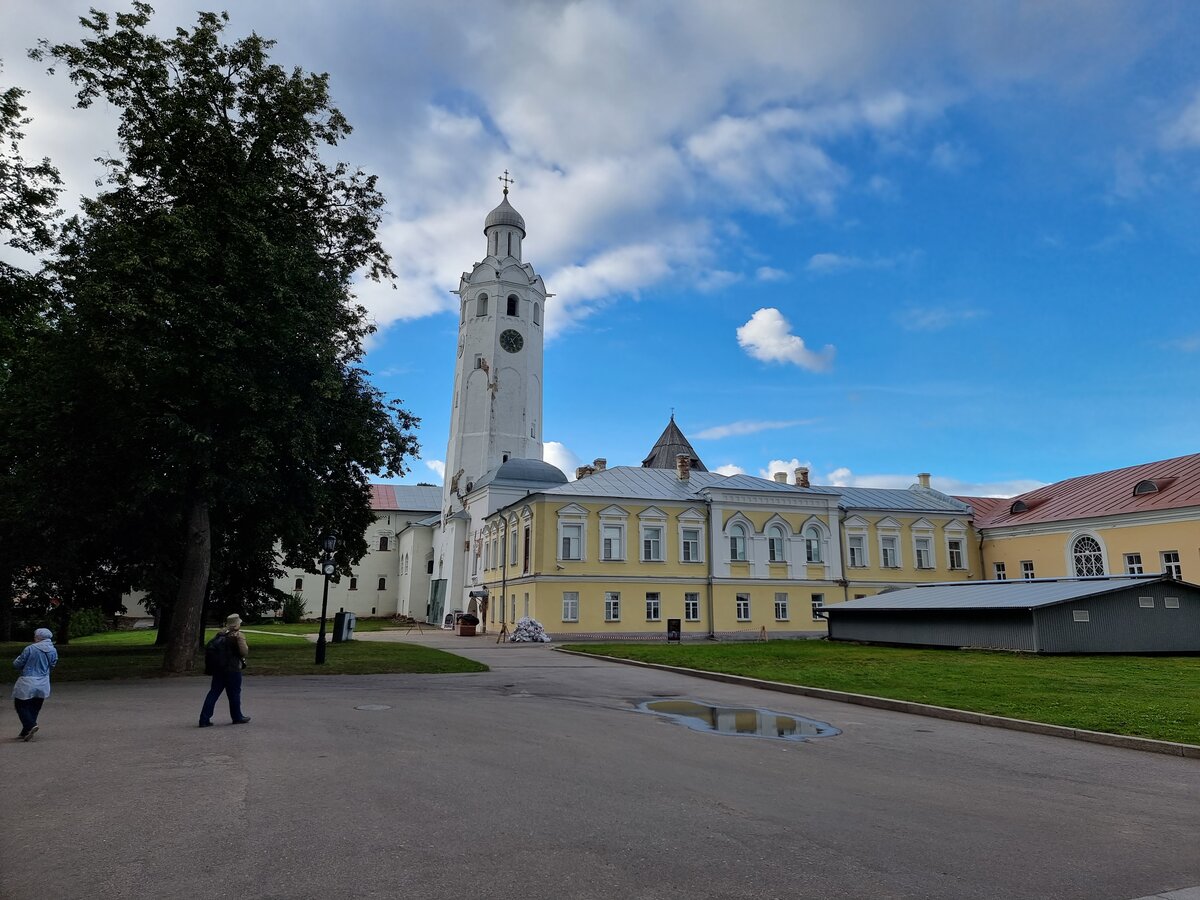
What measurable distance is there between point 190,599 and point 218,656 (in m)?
9.46

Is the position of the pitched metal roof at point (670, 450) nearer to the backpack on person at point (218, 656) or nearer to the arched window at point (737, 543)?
the arched window at point (737, 543)

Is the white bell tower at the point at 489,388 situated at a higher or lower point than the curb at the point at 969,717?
higher

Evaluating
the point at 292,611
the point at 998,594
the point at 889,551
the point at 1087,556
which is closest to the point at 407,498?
the point at 292,611

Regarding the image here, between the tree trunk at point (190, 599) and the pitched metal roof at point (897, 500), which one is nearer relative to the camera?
the tree trunk at point (190, 599)

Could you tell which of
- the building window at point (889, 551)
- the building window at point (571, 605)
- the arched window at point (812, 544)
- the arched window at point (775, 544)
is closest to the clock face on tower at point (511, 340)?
the building window at point (571, 605)

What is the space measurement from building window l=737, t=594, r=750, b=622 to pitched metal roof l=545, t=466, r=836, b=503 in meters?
5.87

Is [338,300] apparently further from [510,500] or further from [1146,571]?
[1146,571]

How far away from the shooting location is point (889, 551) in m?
47.6

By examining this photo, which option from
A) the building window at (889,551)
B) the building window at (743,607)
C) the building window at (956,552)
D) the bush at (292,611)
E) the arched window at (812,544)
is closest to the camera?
the building window at (743,607)

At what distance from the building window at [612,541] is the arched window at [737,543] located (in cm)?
638

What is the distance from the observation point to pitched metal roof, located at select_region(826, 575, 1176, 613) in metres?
25.4

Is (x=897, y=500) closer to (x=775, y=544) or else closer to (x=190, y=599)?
(x=775, y=544)

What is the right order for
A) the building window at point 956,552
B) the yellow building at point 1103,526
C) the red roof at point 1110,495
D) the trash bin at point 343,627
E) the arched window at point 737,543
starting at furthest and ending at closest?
the building window at point 956,552
the arched window at point 737,543
the red roof at point 1110,495
the yellow building at point 1103,526
the trash bin at point 343,627

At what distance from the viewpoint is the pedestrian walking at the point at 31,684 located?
9.95 m
